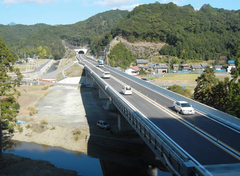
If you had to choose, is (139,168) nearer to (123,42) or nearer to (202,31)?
(123,42)

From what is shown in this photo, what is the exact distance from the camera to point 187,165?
13.8 m

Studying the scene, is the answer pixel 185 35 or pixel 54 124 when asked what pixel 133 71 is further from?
pixel 185 35

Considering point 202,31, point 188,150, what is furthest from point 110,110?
point 202,31

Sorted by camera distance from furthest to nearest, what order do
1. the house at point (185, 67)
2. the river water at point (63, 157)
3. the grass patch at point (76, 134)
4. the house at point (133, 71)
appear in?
the house at point (185, 67)
the house at point (133, 71)
the grass patch at point (76, 134)
the river water at point (63, 157)

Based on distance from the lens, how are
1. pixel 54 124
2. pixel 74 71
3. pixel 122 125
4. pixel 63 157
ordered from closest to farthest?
pixel 63 157 < pixel 122 125 < pixel 54 124 < pixel 74 71

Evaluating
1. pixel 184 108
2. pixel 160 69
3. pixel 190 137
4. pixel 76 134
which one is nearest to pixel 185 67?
pixel 160 69

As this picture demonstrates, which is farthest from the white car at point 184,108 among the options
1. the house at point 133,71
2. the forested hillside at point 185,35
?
the forested hillside at point 185,35

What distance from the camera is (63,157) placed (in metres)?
34.7

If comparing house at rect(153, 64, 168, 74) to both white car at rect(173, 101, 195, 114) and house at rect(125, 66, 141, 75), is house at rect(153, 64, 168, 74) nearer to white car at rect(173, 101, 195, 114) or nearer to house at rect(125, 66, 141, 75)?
house at rect(125, 66, 141, 75)

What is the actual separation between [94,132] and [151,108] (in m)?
13.0

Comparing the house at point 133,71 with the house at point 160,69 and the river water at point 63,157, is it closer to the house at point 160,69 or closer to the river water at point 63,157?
the house at point 160,69

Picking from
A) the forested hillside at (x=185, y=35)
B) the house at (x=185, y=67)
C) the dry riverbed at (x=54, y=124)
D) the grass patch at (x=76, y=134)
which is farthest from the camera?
the forested hillside at (x=185, y=35)

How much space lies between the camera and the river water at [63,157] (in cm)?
3047

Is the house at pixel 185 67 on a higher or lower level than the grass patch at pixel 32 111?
A: higher
